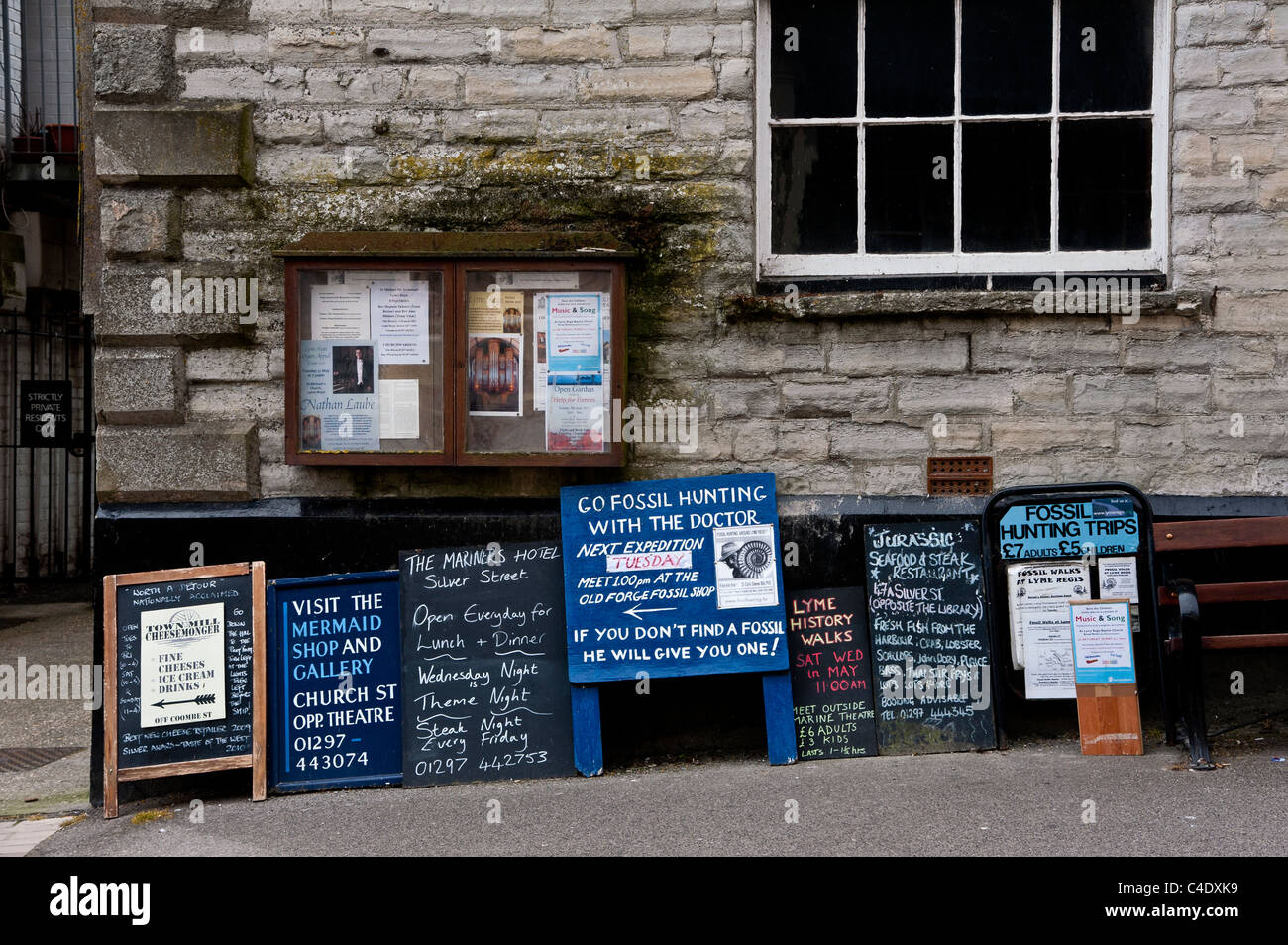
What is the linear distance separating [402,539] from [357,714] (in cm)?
82

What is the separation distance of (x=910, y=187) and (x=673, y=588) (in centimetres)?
223

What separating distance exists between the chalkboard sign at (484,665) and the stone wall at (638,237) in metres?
0.39

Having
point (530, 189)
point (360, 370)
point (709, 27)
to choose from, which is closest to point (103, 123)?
point (360, 370)

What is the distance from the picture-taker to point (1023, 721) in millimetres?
5535

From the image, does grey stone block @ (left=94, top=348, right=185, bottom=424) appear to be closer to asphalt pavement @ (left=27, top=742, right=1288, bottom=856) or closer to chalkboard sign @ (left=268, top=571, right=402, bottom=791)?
chalkboard sign @ (left=268, top=571, right=402, bottom=791)

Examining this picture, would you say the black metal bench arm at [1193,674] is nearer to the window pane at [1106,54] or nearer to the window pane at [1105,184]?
the window pane at [1105,184]

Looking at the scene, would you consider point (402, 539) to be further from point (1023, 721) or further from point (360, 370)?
point (1023, 721)

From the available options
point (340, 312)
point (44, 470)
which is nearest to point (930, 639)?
point (340, 312)

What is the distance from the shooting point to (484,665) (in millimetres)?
5449

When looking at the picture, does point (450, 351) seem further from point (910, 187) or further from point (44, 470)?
point (44, 470)

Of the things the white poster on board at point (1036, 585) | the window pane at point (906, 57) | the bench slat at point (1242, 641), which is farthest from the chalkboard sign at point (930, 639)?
the window pane at point (906, 57)

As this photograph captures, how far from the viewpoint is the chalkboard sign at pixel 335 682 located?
17.7ft

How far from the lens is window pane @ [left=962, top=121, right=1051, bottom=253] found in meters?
5.67

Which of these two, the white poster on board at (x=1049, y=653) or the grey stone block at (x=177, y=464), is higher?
the grey stone block at (x=177, y=464)
